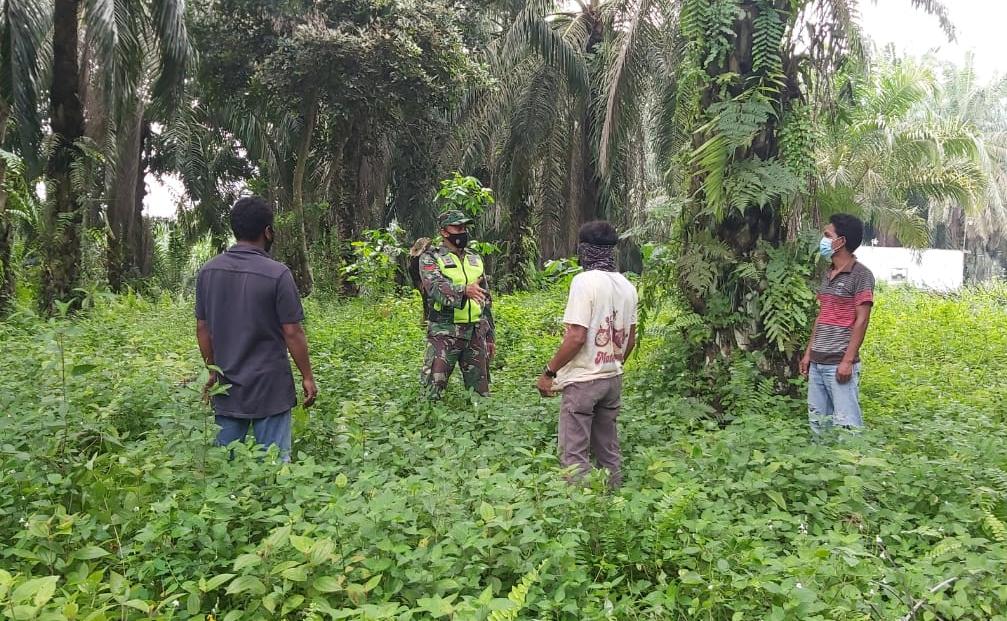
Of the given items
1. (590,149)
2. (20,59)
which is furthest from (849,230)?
(590,149)

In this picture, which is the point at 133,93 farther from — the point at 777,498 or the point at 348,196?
the point at 777,498

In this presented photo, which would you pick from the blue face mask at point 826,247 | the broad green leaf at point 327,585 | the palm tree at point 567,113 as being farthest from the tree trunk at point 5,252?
the blue face mask at point 826,247

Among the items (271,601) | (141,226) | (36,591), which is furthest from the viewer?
(141,226)

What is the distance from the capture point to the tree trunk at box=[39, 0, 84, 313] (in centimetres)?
1129

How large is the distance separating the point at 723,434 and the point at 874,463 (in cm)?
A: 103

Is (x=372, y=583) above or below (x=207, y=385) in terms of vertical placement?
below

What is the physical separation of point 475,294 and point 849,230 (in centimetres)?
265

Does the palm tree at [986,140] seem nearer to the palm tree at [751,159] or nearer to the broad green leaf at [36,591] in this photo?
the palm tree at [751,159]

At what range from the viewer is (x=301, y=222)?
56.1 feet

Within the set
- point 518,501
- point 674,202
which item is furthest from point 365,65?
point 518,501

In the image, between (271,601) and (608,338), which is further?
(608,338)

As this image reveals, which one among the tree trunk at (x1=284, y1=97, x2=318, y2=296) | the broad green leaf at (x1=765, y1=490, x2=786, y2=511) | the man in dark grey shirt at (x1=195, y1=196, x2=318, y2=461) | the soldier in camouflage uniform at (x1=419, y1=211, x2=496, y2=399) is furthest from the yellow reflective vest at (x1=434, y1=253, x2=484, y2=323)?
the tree trunk at (x1=284, y1=97, x2=318, y2=296)

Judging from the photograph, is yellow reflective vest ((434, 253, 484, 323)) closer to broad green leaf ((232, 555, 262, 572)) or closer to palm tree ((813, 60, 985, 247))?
broad green leaf ((232, 555, 262, 572))

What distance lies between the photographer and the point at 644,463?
4.60 metres
